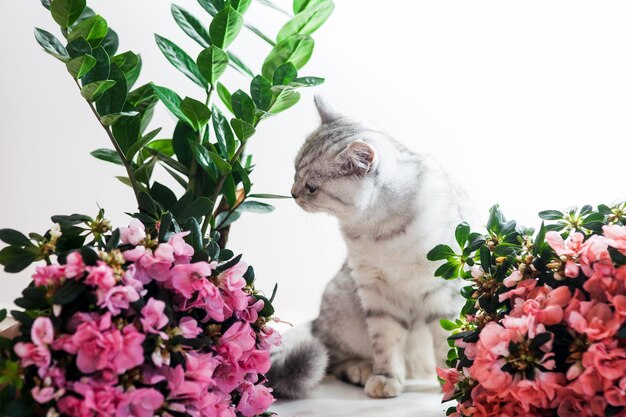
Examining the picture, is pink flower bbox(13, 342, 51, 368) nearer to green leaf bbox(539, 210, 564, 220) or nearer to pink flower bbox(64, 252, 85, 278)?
pink flower bbox(64, 252, 85, 278)

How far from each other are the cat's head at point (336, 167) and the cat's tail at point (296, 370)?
29 centimetres

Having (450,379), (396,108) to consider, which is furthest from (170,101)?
(396,108)

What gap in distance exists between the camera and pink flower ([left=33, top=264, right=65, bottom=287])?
0.78 metres

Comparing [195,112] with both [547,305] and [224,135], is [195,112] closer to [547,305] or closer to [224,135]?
[224,135]

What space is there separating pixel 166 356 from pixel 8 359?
18 cm

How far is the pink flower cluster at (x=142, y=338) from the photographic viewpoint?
2.42 feet

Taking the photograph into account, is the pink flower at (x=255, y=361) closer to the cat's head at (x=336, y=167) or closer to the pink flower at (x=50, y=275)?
the pink flower at (x=50, y=275)

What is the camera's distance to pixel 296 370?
1.27 meters

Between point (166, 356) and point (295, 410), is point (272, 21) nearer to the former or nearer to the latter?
point (295, 410)

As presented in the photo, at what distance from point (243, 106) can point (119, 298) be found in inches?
18.2

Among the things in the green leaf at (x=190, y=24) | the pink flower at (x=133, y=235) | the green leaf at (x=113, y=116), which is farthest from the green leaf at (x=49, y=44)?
the pink flower at (x=133, y=235)

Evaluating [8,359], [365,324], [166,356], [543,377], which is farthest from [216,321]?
[365,324]

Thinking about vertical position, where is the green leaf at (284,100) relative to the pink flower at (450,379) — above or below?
above

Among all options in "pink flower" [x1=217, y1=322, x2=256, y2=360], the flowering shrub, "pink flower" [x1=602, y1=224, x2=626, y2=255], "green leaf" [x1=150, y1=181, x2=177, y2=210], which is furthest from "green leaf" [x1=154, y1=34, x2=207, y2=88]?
"pink flower" [x1=602, y1=224, x2=626, y2=255]
